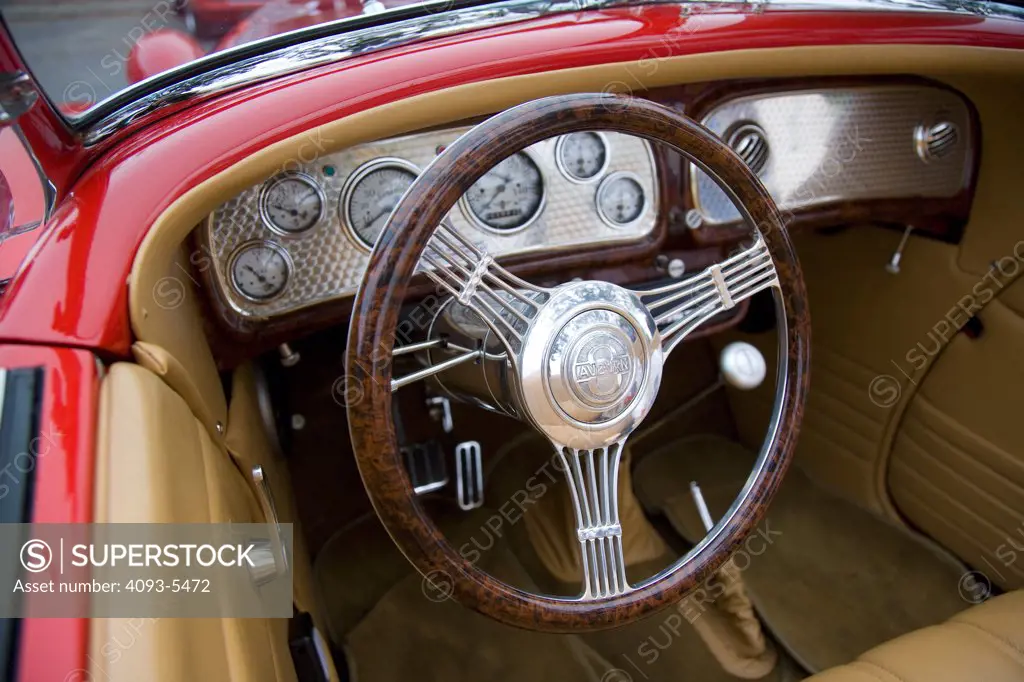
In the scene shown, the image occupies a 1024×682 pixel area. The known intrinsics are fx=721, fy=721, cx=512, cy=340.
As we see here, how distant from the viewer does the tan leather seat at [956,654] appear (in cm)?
107

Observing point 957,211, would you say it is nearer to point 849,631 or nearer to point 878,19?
point 878,19

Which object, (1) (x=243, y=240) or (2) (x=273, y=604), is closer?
(2) (x=273, y=604)

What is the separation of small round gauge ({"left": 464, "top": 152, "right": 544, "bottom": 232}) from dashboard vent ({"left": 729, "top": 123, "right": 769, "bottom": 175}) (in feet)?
1.51

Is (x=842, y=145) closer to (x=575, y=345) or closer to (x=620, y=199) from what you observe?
(x=620, y=199)

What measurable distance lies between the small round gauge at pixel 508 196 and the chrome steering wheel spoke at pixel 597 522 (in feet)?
1.80

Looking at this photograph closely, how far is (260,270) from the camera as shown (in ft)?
4.12

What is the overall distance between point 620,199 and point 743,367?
43 centimetres

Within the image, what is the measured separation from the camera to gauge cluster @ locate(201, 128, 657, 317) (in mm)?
1226

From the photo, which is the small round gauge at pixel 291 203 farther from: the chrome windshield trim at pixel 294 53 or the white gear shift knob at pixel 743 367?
the white gear shift knob at pixel 743 367

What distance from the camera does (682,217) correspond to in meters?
1.51

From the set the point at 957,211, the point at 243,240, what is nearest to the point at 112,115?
the point at 243,240

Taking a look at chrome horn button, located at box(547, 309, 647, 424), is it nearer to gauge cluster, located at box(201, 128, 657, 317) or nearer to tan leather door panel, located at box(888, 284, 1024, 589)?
gauge cluster, located at box(201, 128, 657, 317)

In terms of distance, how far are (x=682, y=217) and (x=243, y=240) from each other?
0.87 metres

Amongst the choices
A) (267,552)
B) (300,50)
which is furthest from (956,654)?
(300,50)
